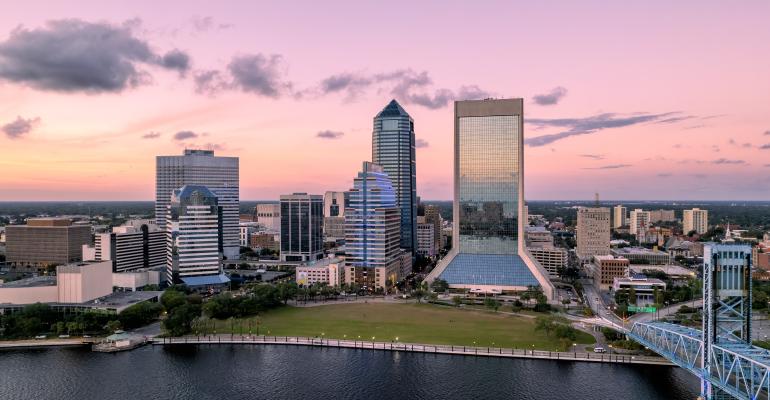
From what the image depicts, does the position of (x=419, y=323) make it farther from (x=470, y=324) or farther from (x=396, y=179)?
(x=396, y=179)

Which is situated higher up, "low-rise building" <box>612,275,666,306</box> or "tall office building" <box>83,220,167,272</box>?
"tall office building" <box>83,220,167,272</box>

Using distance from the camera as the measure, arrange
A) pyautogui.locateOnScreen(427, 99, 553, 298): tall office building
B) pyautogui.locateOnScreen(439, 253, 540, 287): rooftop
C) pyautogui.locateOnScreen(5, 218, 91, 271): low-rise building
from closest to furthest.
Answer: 1. pyautogui.locateOnScreen(439, 253, 540, 287): rooftop
2. pyautogui.locateOnScreen(427, 99, 553, 298): tall office building
3. pyautogui.locateOnScreen(5, 218, 91, 271): low-rise building

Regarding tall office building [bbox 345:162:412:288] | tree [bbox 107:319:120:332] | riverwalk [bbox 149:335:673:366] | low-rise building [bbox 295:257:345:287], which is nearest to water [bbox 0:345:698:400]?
riverwalk [bbox 149:335:673:366]

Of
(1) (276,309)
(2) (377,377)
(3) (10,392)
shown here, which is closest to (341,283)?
(1) (276,309)

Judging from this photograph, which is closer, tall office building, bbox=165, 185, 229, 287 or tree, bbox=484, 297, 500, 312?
tree, bbox=484, 297, 500, 312

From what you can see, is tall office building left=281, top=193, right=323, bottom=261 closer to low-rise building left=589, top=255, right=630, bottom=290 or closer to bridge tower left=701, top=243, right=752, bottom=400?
low-rise building left=589, top=255, right=630, bottom=290

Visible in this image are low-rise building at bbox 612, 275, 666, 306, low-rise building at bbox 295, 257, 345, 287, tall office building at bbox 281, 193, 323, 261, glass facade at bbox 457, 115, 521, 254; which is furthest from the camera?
tall office building at bbox 281, 193, 323, 261

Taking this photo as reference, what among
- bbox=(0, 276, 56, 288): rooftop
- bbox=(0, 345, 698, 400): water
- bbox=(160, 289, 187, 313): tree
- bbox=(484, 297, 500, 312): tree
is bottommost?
bbox=(0, 345, 698, 400): water
